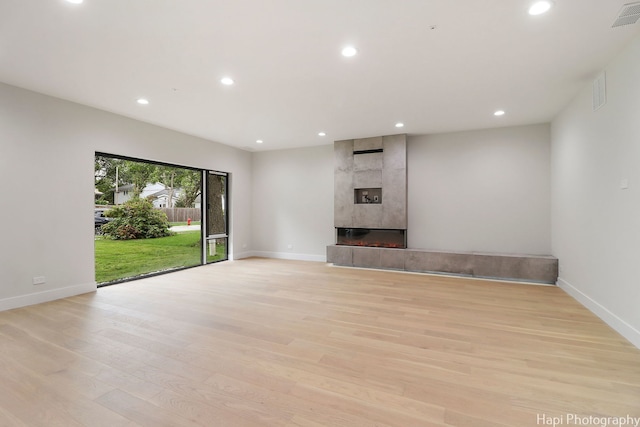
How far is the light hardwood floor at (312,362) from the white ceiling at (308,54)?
2834 mm

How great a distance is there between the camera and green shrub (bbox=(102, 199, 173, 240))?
7.06 m

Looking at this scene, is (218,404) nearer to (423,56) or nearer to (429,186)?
(423,56)

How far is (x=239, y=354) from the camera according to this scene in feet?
8.07

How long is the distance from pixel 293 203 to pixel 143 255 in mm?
4339

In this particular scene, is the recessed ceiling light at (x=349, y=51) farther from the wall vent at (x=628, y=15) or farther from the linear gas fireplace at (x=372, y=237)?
the linear gas fireplace at (x=372, y=237)

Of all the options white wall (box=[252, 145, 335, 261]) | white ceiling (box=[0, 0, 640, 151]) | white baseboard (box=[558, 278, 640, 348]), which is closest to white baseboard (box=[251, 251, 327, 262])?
white wall (box=[252, 145, 335, 261])

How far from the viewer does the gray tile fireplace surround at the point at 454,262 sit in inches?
193

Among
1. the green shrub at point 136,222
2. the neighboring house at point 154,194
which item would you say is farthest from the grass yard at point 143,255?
the neighboring house at point 154,194

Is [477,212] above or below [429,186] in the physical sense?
below

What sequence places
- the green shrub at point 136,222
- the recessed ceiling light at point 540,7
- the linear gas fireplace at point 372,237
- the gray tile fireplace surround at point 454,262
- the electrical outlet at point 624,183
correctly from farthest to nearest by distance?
the green shrub at point 136,222 < the linear gas fireplace at point 372,237 < the gray tile fireplace surround at point 454,262 < the electrical outlet at point 624,183 < the recessed ceiling light at point 540,7

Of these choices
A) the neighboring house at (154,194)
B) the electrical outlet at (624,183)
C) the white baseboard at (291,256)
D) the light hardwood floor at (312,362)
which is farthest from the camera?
the white baseboard at (291,256)

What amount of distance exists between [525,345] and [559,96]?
139 inches

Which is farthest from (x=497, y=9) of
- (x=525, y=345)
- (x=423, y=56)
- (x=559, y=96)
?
(x=525, y=345)

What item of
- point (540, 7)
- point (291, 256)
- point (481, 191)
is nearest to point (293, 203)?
point (291, 256)
